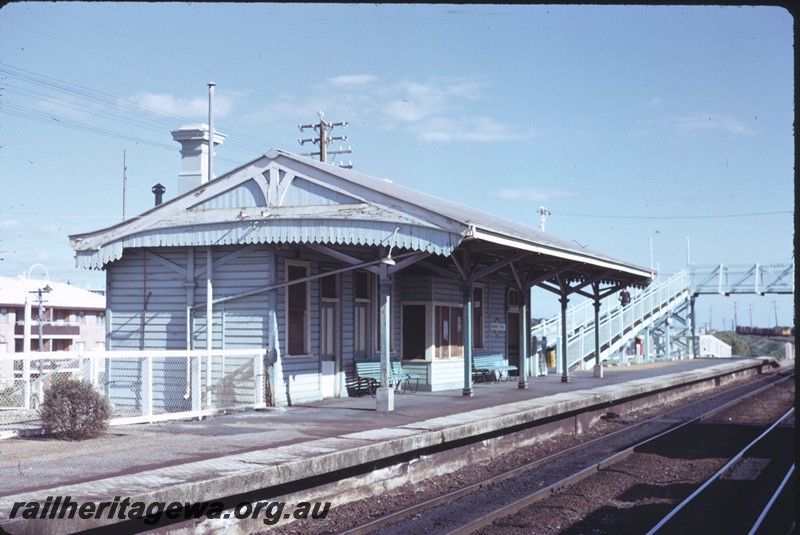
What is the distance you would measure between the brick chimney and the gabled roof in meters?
2.04

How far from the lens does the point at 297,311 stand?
14734 millimetres

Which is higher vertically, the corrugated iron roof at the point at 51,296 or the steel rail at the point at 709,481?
the corrugated iron roof at the point at 51,296

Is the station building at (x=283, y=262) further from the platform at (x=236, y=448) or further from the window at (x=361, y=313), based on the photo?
the platform at (x=236, y=448)

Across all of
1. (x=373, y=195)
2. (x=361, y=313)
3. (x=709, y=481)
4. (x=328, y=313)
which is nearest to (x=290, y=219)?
(x=373, y=195)

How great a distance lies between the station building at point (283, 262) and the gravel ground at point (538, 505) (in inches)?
106

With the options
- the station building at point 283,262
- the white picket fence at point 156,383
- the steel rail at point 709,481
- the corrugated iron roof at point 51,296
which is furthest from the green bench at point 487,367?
Answer: the corrugated iron roof at point 51,296

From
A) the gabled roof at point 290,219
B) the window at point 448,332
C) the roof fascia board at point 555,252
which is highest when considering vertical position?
the gabled roof at point 290,219

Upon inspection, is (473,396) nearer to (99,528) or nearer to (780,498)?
(780,498)

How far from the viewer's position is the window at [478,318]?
20.4 meters

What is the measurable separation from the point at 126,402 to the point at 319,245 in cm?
448

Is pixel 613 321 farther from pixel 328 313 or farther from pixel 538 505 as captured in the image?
pixel 538 505

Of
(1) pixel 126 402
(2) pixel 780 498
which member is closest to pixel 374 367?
(1) pixel 126 402

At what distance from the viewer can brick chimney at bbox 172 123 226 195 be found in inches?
671

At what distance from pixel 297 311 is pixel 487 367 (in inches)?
271
